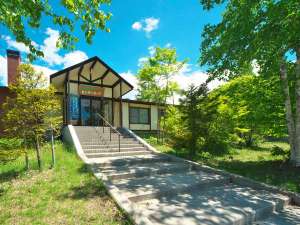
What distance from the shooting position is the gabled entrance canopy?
15.2 metres

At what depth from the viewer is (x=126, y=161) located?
916cm

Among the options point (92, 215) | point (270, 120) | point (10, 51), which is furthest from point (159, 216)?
point (10, 51)

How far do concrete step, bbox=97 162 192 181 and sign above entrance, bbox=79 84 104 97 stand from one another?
9.97 m

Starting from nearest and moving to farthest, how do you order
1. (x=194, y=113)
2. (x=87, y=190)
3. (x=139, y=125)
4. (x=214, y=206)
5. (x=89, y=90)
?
1. (x=214, y=206)
2. (x=87, y=190)
3. (x=194, y=113)
4. (x=89, y=90)
5. (x=139, y=125)

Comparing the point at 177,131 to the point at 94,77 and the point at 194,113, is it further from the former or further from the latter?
the point at 94,77

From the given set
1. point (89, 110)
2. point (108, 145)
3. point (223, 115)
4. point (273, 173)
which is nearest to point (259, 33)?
point (273, 173)

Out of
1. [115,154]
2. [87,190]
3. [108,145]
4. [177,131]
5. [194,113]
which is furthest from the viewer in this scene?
[177,131]

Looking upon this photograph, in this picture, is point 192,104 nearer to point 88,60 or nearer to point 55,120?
point 55,120

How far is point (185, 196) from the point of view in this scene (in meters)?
6.38

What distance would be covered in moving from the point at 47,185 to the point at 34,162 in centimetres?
277

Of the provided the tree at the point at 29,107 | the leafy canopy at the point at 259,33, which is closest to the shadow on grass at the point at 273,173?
the leafy canopy at the point at 259,33

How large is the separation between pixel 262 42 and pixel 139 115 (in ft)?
51.9

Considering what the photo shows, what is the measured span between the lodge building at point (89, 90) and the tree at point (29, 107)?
247 inches

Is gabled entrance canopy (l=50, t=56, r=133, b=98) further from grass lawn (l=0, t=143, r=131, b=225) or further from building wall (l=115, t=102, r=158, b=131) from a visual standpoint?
grass lawn (l=0, t=143, r=131, b=225)
